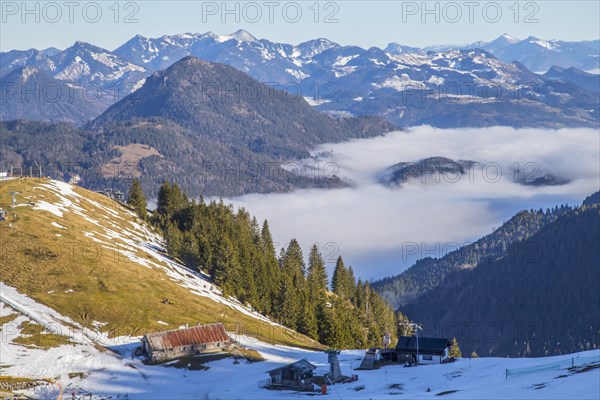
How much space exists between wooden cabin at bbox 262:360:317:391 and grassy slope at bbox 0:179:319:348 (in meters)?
27.5

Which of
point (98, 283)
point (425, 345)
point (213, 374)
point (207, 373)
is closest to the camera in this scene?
point (213, 374)

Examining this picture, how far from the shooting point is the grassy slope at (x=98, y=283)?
126125 mm

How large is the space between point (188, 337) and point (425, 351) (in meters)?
36.8

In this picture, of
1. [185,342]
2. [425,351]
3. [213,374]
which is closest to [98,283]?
[185,342]

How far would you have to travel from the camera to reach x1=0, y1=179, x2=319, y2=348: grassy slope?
126 meters

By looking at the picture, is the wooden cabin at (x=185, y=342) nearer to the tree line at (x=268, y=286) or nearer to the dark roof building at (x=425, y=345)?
the dark roof building at (x=425, y=345)

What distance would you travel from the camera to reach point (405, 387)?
3752 inches

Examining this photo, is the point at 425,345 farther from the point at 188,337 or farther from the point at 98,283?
the point at 98,283

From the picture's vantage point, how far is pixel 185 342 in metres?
116

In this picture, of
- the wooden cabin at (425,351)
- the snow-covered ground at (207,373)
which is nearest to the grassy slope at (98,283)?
the snow-covered ground at (207,373)

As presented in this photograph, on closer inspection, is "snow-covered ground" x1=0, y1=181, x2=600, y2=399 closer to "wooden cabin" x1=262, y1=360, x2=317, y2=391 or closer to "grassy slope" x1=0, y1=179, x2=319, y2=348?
"wooden cabin" x1=262, y1=360, x2=317, y2=391

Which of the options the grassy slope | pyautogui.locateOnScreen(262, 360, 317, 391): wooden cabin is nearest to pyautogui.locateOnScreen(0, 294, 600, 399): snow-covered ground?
pyautogui.locateOnScreen(262, 360, 317, 391): wooden cabin

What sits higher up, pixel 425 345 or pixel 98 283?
pixel 98 283

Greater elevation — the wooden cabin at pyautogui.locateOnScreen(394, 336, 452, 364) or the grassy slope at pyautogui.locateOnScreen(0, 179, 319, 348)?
the grassy slope at pyautogui.locateOnScreen(0, 179, 319, 348)
